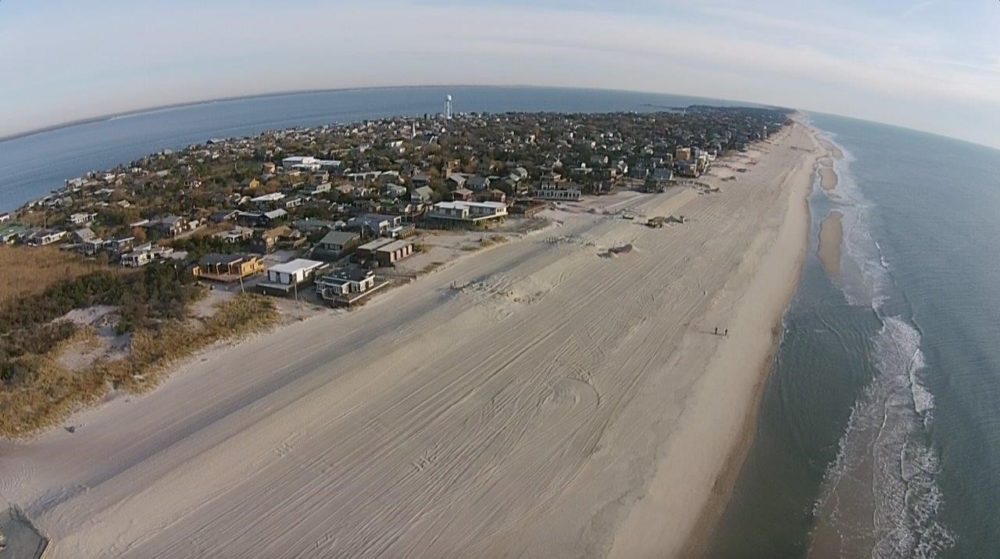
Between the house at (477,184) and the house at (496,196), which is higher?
the house at (477,184)

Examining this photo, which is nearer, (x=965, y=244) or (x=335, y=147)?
(x=965, y=244)

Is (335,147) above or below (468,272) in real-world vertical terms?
above

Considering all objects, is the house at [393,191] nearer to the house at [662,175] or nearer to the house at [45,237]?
the house at [45,237]

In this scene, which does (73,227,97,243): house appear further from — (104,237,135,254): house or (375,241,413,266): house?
(375,241,413,266): house

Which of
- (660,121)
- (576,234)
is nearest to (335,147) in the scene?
(576,234)

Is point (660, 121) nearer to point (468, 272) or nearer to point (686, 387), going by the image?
point (468, 272)

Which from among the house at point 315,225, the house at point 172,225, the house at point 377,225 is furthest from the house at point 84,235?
the house at point 377,225
